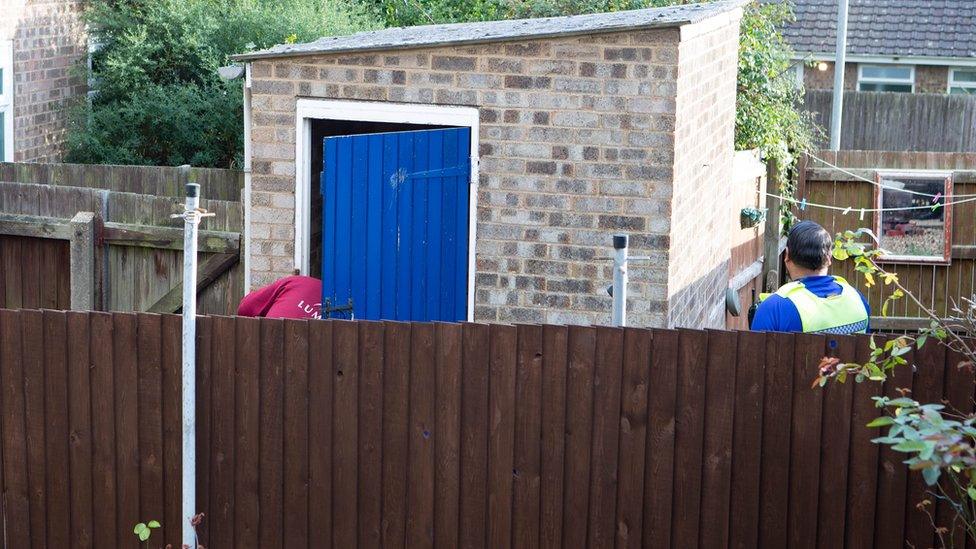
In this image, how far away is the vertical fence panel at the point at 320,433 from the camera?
572 cm

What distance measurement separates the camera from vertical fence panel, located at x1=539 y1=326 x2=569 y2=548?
18.3 feet

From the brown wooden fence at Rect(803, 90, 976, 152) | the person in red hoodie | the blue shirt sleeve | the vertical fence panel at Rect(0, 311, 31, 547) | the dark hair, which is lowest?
the vertical fence panel at Rect(0, 311, 31, 547)

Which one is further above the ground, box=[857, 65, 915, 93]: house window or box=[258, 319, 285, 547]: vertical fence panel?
box=[857, 65, 915, 93]: house window

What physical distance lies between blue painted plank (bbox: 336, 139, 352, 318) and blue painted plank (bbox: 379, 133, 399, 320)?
8.0 inches

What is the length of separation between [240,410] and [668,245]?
2647 mm

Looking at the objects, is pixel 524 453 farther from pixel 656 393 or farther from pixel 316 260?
pixel 316 260

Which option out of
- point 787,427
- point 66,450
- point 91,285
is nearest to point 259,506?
point 66,450

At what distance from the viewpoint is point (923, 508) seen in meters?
5.40

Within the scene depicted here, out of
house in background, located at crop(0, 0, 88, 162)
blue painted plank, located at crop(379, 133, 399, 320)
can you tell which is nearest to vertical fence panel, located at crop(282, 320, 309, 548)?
blue painted plank, located at crop(379, 133, 399, 320)

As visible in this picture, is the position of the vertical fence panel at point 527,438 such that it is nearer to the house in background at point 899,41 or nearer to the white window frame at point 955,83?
the house in background at point 899,41

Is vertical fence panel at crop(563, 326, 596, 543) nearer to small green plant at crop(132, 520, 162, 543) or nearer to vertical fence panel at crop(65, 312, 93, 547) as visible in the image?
small green plant at crop(132, 520, 162, 543)

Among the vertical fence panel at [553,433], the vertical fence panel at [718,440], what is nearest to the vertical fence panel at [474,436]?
the vertical fence panel at [553,433]

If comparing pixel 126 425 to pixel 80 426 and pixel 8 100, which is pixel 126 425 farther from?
pixel 8 100

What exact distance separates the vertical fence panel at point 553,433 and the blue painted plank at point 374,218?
238 cm
